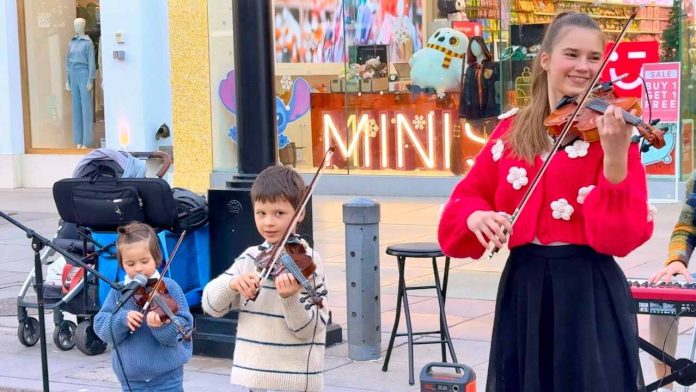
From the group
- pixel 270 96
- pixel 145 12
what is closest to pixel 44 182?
pixel 145 12

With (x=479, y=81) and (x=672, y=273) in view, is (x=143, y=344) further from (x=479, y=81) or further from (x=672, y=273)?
(x=479, y=81)

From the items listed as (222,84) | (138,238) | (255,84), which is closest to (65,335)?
(255,84)

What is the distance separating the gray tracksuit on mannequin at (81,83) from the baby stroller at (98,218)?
37.0ft

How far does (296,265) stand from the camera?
4266 mm

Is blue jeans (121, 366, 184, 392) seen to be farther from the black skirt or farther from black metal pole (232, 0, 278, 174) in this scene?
black metal pole (232, 0, 278, 174)

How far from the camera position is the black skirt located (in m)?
3.62

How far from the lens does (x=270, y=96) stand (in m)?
7.41

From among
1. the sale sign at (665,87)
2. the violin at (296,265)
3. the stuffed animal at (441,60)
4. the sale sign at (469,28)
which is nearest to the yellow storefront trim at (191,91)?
the stuffed animal at (441,60)

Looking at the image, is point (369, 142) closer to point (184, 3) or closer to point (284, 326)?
point (184, 3)

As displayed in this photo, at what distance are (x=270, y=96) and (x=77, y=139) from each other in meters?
12.2

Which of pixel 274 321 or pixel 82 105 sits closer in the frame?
pixel 274 321

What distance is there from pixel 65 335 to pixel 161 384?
2.71m

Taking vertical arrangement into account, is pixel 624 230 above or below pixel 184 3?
below

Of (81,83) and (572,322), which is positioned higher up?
(81,83)
